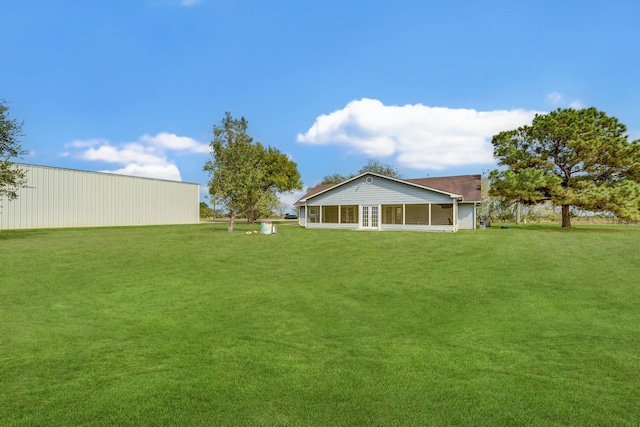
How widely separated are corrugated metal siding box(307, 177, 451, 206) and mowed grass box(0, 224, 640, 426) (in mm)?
17784

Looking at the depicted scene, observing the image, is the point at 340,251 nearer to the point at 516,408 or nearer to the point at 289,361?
the point at 289,361

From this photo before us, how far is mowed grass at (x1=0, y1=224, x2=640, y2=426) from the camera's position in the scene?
12.1 ft

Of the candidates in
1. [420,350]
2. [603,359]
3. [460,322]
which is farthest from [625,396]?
[460,322]

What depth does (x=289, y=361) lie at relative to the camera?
490 centimetres

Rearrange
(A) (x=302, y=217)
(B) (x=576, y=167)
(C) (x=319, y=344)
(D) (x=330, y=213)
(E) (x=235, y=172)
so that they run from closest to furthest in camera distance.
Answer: (C) (x=319, y=344), (E) (x=235, y=172), (B) (x=576, y=167), (D) (x=330, y=213), (A) (x=302, y=217)

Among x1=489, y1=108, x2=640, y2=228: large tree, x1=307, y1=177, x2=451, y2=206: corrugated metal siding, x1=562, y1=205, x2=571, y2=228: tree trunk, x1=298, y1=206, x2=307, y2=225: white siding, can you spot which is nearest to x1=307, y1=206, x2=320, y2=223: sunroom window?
x1=307, y1=177, x2=451, y2=206: corrugated metal siding

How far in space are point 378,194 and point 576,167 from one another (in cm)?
1796

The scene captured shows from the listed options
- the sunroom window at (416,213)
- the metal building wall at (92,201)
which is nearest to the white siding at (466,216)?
the sunroom window at (416,213)

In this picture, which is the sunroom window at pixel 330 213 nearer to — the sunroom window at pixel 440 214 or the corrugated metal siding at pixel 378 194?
the corrugated metal siding at pixel 378 194

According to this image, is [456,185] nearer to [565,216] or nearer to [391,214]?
[391,214]

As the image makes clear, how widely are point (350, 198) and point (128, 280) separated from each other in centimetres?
2440

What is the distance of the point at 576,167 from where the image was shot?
31.7 metres

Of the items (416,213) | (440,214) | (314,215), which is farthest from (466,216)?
(314,215)

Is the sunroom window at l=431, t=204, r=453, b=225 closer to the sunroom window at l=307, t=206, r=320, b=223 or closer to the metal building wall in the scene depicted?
the sunroom window at l=307, t=206, r=320, b=223
